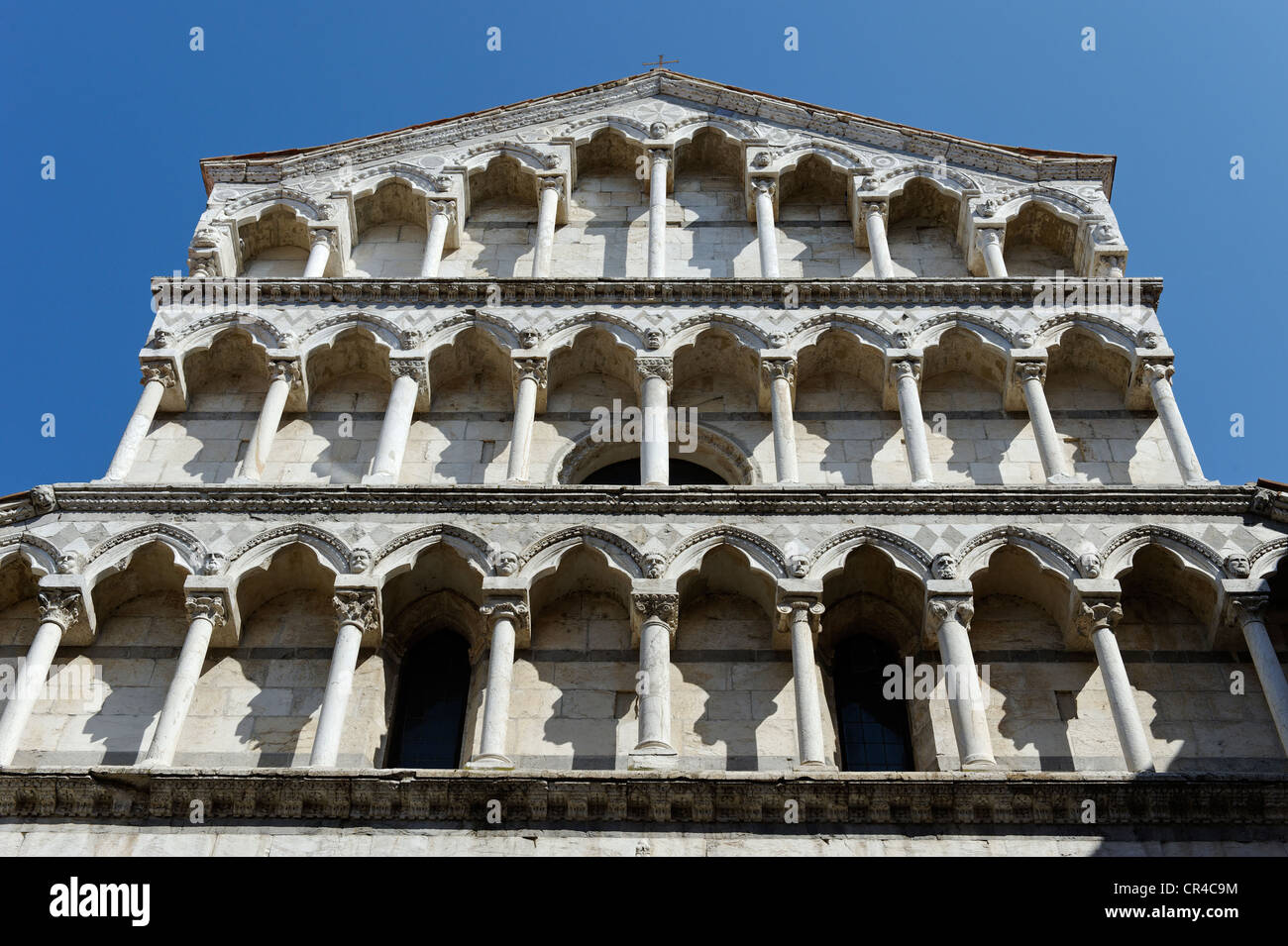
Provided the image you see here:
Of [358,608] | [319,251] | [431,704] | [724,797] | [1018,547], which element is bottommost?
[724,797]

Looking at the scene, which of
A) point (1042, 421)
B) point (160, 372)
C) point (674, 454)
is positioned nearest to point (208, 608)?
point (160, 372)

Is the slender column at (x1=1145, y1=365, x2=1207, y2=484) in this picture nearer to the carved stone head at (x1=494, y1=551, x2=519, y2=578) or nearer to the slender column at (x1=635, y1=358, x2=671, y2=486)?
the slender column at (x1=635, y1=358, x2=671, y2=486)

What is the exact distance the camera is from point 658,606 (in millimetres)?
10492

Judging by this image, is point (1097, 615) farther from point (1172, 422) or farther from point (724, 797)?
point (724, 797)

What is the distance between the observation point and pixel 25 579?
1113 centimetres

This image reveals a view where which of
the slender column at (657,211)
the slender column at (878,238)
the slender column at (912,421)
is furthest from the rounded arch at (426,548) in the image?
the slender column at (878,238)

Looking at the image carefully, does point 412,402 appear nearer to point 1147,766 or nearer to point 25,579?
point 25,579

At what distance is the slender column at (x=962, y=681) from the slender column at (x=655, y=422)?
2.33 metres

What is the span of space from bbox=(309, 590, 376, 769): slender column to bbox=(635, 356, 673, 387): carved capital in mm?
3248

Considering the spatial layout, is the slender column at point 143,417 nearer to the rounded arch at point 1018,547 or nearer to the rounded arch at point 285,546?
the rounded arch at point 285,546

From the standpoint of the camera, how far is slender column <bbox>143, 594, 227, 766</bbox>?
9680 millimetres

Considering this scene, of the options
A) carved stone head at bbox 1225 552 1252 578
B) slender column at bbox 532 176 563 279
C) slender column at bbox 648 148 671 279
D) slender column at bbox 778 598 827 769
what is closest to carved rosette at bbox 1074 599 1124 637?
carved stone head at bbox 1225 552 1252 578

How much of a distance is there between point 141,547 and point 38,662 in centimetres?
116
